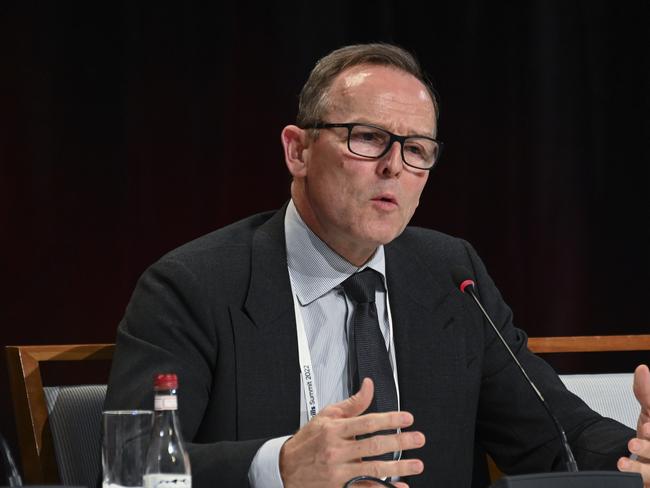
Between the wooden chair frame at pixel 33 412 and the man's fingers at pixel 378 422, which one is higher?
the man's fingers at pixel 378 422

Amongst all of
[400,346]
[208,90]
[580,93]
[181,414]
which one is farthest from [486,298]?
[580,93]

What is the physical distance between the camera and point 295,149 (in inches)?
85.1

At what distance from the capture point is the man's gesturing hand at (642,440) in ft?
5.44

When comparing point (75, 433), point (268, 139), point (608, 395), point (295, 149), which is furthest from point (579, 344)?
point (268, 139)

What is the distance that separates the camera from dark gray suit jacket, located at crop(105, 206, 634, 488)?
1857 mm

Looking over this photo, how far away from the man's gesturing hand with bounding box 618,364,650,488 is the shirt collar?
62 centimetres

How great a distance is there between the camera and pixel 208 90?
3.76 meters

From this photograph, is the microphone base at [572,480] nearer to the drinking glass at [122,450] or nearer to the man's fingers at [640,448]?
the man's fingers at [640,448]

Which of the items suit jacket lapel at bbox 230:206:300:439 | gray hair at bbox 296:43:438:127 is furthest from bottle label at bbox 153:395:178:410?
gray hair at bbox 296:43:438:127

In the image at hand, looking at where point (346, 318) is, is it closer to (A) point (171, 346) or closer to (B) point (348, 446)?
(A) point (171, 346)

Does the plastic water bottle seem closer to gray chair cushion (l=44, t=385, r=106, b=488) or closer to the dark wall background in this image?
gray chair cushion (l=44, t=385, r=106, b=488)

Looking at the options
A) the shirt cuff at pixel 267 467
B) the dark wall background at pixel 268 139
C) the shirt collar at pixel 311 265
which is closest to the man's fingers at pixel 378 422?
the shirt cuff at pixel 267 467

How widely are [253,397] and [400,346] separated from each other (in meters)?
0.34

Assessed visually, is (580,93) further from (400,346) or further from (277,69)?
(400,346)
